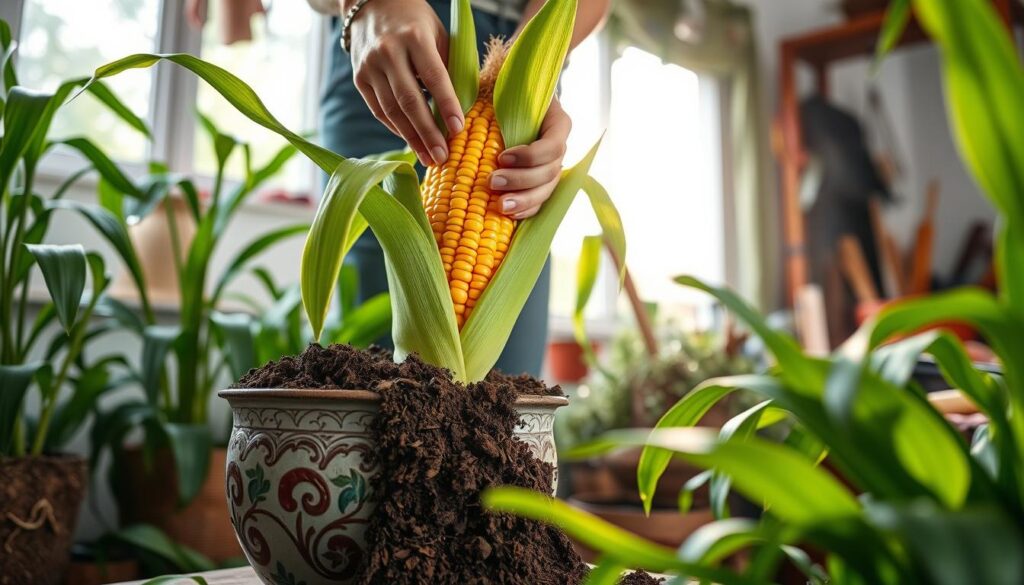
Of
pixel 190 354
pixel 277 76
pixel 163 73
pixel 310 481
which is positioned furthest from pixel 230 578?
pixel 277 76

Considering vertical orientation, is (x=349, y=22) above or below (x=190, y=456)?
above

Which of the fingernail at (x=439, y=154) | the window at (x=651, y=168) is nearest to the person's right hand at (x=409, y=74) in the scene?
the fingernail at (x=439, y=154)

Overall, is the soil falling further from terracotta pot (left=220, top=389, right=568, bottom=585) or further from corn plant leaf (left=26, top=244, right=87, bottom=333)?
corn plant leaf (left=26, top=244, right=87, bottom=333)

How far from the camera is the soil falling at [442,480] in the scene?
503 millimetres

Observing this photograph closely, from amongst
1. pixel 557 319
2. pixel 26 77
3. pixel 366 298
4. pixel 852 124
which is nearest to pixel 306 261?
pixel 366 298

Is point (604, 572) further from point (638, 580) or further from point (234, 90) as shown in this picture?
point (234, 90)

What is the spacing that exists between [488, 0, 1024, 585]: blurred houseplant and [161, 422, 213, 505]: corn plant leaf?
900mm

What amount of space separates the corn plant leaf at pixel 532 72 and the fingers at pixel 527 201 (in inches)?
1.7

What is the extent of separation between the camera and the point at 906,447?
310mm

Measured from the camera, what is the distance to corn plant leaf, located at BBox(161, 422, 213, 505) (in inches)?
42.7

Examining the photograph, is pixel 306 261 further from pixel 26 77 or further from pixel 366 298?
pixel 26 77

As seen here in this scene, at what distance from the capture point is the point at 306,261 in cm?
53

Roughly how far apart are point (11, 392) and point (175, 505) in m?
0.44

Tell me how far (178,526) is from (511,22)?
93 centimetres
